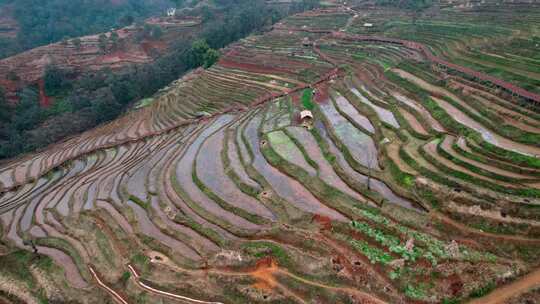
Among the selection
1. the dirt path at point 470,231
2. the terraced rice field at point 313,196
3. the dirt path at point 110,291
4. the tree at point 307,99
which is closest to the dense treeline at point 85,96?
the terraced rice field at point 313,196

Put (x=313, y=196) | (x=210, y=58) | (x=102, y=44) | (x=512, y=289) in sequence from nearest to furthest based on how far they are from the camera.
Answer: (x=512, y=289) < (x=313, y=196) < (x=210, y=58) < (x=102, y=44)

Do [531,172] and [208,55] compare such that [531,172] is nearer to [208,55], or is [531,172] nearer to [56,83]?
[208,55]

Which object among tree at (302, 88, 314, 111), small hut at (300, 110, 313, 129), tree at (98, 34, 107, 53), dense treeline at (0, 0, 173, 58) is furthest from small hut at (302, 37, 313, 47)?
dense treeline at (0, 0, 173, 58)

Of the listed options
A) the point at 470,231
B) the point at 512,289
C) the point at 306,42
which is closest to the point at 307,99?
the point at 470,231

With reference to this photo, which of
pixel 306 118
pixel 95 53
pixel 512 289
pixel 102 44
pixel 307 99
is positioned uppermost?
pixel 102 44

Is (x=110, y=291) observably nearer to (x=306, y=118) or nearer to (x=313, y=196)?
(x=313, y=196)

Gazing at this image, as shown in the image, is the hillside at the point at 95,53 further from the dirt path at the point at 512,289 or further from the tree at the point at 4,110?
the dirt path at the point at 512,289

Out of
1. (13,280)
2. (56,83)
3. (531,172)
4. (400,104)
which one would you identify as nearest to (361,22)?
(400,104)
